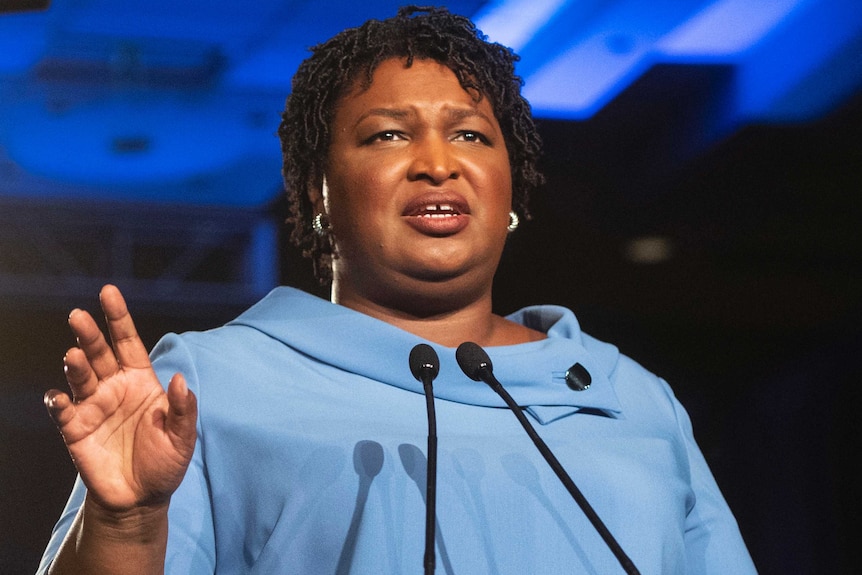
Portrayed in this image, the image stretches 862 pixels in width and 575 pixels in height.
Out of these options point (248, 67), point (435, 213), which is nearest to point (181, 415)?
point (435, 213)

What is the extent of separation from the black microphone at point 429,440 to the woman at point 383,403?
6.8 inches

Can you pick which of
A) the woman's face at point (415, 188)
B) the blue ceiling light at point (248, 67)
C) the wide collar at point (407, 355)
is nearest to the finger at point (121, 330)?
the wide collar at point (407, 355)

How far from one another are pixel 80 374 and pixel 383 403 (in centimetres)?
48

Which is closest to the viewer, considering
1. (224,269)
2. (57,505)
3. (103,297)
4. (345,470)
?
(103,297)

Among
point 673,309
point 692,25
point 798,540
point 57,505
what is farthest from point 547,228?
point 57,505

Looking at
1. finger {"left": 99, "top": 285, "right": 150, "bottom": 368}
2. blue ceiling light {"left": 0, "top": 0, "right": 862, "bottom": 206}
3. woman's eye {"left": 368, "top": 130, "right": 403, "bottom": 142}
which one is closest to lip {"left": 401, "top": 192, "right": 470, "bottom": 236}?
woman's eye {"left": 368, "top": 130, "right": 403, "bottom": 142}

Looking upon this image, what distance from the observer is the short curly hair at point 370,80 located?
1771 millimetres

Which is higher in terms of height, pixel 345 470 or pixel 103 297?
pixel 103 297

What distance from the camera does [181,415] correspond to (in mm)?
1130

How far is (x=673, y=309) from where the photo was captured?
3.25 m

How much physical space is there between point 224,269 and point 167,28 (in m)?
0.76

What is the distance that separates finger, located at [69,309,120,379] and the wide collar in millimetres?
438

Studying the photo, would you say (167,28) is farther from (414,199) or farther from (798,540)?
(798,540)

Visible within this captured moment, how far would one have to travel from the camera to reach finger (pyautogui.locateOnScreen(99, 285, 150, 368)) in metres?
1.14
